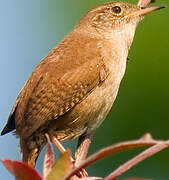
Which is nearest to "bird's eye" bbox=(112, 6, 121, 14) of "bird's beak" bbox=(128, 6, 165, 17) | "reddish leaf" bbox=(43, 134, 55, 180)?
"bird's beak" bbox=(128, 6, 165, 17)

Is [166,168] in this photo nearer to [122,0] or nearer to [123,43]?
[123,43]

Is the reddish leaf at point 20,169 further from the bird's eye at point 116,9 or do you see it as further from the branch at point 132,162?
the bird's eye at point 116,9

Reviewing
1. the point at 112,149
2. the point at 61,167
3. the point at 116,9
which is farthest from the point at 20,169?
the point at 116,9

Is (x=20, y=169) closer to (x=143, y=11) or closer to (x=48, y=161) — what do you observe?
(x=48, y=161)

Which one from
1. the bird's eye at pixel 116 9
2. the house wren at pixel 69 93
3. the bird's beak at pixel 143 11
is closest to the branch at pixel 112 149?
the house wren at pixel 69 93

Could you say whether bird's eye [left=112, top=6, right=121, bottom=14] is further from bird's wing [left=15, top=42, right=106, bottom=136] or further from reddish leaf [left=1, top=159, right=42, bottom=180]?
reddish leaf [left=1, top=159, right=42, bottom=180]

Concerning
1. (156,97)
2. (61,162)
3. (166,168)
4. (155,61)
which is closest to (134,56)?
(155,61)

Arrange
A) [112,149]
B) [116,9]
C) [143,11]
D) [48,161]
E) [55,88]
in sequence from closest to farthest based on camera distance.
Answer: [112,149]
[48,161]
[55,88]
[143,11]
[116,9]
